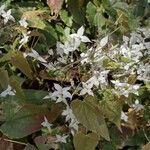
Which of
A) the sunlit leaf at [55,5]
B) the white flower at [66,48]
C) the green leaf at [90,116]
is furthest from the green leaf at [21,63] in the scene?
the sunlit leaf at [55,5]

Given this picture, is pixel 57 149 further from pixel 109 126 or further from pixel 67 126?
pixel 109 126

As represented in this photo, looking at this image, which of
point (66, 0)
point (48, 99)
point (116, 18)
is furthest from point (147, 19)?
point (48, 99)

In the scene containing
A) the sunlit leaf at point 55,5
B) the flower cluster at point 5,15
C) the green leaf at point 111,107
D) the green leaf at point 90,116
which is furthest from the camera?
the sunlit leaf at point 55,5

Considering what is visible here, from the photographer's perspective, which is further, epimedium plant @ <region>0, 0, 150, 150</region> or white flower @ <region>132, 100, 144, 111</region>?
white flower @ <region>132, 100, 144, 111</region>

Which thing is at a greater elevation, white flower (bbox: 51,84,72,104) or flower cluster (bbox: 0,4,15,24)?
flower cluster (bbox: 0,4,15,24)

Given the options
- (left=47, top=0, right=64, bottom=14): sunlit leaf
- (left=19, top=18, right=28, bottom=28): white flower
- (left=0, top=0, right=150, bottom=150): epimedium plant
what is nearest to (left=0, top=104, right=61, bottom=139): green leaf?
(left=0, top=0, right=150, bottom=150): epimedium plant

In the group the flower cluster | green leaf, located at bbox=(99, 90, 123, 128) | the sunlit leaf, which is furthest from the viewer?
the sunlit leaf

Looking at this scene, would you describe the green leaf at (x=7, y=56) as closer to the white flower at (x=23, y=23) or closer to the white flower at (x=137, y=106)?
the white flower at (x=23, y=23)

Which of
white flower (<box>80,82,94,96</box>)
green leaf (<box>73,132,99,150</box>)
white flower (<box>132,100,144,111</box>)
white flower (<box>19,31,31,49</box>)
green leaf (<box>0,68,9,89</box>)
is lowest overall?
white flower (<box>132,100,144,111</box>)

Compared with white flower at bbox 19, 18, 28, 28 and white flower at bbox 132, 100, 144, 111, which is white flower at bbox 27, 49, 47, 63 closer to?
white flower at bbox 19, 18, 28, 28
